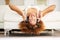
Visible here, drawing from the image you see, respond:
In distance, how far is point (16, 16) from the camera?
3.24 meters

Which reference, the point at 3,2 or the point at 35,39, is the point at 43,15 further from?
the point at 3,2

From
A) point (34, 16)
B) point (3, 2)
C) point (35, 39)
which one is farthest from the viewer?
point (3, 2)

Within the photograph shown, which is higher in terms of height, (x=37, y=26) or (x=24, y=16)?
(x=24, y=16)

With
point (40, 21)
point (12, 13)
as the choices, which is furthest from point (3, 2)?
point (40, 21)

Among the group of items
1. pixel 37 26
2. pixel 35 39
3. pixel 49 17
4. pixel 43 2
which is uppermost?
pixel 43 2

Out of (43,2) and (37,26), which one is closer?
(37,26)

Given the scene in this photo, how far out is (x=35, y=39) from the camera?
118 inches

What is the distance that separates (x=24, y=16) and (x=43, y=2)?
2407 millimetres

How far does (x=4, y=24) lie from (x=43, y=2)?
2597mm

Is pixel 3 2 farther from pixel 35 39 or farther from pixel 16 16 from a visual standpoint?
pixel 35 39

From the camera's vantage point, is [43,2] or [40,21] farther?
[43,2]

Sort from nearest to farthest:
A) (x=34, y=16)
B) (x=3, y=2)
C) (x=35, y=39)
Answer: (x=35, y=39) → (x=34, y=16) → (x=3, y=2)

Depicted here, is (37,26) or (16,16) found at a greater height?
(16,16)

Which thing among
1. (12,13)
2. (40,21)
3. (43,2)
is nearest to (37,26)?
(40,21)
